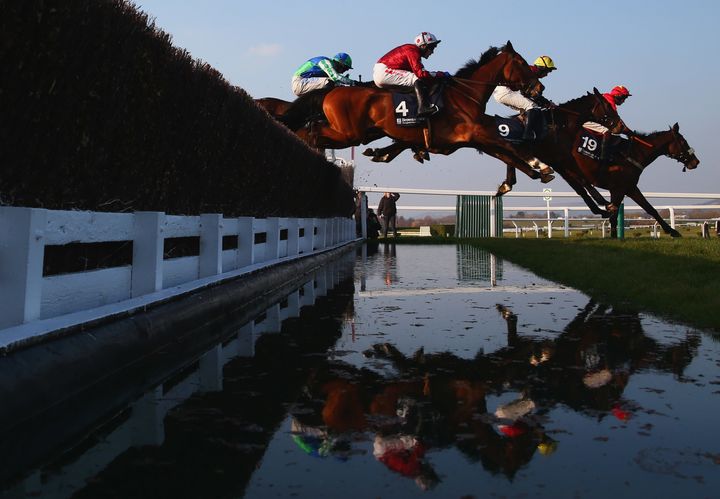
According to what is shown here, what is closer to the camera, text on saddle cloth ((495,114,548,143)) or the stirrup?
the stirrup

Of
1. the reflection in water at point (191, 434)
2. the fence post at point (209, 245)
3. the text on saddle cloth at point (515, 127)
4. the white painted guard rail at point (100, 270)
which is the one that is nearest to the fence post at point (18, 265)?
the white painted guard rail at point (100, 270)

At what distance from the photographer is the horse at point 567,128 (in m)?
17.6

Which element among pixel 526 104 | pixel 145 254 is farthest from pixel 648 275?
pixel 526 104

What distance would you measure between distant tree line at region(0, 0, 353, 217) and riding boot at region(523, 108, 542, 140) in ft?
28.1

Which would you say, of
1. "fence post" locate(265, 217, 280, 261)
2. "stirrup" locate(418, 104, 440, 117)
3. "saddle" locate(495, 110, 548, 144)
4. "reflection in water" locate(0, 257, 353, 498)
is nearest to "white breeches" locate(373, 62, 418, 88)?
"stirrup" locate(418, 104, 440, 117)

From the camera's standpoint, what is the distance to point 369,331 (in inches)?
232

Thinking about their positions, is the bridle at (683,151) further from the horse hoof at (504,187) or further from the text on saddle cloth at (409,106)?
the text on saddle cloth at (409,106)

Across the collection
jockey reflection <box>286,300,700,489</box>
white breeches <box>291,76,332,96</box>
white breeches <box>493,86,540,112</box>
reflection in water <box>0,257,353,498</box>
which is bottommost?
reflection in water <box>0,257,353,498</box>

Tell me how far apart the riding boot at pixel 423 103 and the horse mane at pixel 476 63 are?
155 cm

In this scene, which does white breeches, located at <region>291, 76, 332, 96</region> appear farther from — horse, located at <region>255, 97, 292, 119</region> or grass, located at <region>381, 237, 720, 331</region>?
grass, located at <region>381, 237, 720, 331</region>

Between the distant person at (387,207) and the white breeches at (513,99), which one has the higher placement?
the white breeches at (513,99)

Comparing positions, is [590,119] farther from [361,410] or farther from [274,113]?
[361,410]

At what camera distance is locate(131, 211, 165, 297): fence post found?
548 cm

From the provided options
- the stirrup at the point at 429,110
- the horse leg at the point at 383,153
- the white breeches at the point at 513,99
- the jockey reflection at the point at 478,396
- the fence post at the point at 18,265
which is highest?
the white breeches at the point at 513,99
